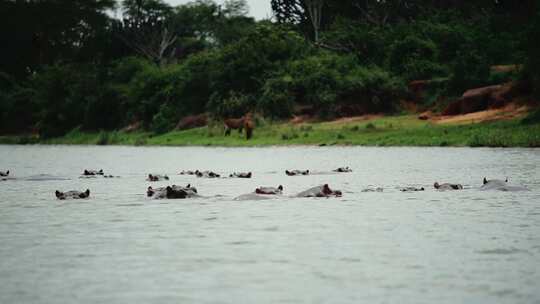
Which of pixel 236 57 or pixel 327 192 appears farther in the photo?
pixel 236 57

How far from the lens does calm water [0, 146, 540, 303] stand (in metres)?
8.62

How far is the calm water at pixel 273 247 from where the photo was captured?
862 centimetres

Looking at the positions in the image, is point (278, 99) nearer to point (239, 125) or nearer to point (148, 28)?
point (239, 125)

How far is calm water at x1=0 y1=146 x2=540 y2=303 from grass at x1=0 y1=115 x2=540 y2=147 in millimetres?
17745

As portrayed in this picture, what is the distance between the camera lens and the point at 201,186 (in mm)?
22000

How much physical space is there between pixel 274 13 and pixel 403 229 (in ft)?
207

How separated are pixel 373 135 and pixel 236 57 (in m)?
21.1

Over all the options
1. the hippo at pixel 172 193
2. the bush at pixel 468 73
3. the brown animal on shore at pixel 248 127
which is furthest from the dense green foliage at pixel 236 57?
the hippo at pixel 172 193

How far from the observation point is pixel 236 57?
2485 inches

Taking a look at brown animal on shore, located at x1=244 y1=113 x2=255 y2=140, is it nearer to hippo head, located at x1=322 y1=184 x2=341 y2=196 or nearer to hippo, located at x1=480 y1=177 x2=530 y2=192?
hippo, located at x1=480 y1=177 x2=530 y2=192

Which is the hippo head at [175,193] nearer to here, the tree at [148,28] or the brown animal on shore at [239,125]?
the brown animal on shore at [239,125]

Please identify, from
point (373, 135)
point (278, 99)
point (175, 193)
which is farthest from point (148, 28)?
point (175, 193)

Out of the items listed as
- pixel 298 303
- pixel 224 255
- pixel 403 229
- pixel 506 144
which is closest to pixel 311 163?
pixel 506 144

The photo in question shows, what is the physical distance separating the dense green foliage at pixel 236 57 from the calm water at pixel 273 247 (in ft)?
95.2
